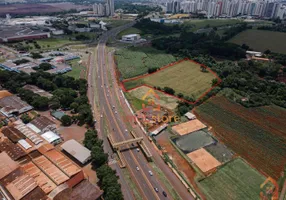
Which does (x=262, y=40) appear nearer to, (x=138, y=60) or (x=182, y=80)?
(x=182, y=80)

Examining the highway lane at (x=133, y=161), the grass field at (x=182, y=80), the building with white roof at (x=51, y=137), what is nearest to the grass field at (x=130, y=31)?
the grass field at (x=182, y=80)

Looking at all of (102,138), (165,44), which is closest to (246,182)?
(102,138)

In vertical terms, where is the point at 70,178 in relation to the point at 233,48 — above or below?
below

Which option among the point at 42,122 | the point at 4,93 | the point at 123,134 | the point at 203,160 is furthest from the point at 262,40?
the point at 4,93

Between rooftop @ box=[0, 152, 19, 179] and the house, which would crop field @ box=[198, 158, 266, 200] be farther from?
the house

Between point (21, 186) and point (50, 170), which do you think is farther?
point (50, 170)

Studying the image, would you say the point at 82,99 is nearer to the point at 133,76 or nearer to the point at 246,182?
the point at 133,76

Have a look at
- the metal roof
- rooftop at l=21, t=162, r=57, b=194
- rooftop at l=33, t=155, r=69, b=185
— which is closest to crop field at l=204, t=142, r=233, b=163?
rooftop at l=33, t=155, r=69, b=185
